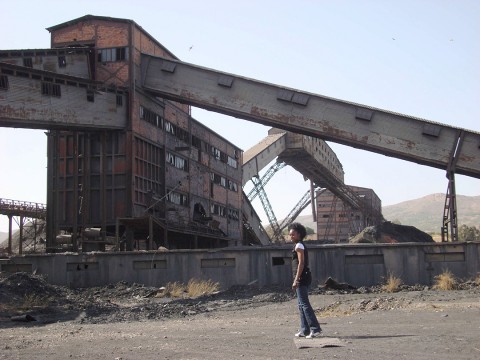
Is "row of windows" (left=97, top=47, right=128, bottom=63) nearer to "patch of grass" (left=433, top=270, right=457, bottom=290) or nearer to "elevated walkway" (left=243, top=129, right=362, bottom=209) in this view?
"elevated walkway" (left=243, top=129, right=362, bottom=209)

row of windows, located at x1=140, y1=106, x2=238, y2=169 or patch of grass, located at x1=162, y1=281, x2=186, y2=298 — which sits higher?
row of windows, located at x1=140, y1=106, x2=238, y2=169

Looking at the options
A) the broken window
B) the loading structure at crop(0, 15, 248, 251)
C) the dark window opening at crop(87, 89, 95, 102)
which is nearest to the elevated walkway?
the broken window

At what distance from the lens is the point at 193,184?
36.4 metres

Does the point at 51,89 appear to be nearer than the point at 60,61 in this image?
Yes

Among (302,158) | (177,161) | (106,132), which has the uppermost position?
(302,158)

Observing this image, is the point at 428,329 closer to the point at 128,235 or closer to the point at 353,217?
the point at 128,235

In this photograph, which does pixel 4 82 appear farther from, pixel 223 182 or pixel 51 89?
pixel 223 182

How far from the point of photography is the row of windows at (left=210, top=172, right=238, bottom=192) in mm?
40369

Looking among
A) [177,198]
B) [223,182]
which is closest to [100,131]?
[177,198]

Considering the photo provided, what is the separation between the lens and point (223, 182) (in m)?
42.2

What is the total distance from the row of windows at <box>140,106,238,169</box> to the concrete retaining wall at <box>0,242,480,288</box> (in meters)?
11.3

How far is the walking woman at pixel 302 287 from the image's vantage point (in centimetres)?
835

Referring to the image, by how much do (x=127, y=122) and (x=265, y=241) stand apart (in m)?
24.3

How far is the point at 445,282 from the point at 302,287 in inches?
454
